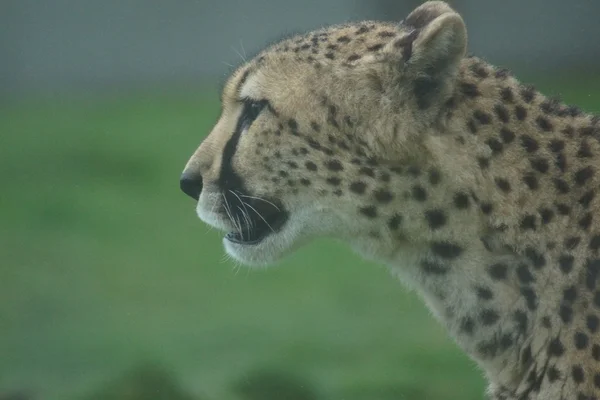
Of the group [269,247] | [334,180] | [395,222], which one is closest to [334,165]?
[334,180]

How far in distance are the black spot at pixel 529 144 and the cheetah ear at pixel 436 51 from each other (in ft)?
0.53

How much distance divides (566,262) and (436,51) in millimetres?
395

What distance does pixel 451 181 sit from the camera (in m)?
1.80

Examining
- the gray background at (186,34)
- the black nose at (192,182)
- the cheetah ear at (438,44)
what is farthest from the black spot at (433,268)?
the gray background at (186,34)

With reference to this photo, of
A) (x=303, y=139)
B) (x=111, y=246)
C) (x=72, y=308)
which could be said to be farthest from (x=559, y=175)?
(x=111, y=246)

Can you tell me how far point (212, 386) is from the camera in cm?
322

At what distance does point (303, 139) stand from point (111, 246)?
284 centimetres

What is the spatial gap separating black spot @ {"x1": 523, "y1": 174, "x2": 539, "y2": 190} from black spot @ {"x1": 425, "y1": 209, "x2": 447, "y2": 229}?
0.14 metres

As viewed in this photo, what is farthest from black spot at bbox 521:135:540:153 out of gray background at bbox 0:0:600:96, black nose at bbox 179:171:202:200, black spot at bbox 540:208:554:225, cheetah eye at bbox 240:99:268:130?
gray background at bbox 0:0:600:96

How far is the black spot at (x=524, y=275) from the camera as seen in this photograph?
5.93 ft

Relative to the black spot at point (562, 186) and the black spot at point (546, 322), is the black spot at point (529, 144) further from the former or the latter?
the black spot at point (546, 322)

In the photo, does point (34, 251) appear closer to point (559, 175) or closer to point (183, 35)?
point (183, 35)

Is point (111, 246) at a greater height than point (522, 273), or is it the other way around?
point (111, 246)

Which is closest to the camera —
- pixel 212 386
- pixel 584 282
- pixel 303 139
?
pixel 584 282
